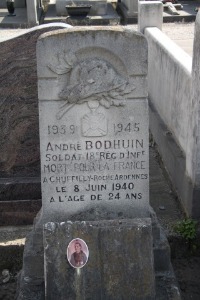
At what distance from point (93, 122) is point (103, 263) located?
1152 millimetres

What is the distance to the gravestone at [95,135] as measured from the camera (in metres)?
4.42

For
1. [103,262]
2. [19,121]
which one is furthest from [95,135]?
[19,121]

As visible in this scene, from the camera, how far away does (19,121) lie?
643 cm

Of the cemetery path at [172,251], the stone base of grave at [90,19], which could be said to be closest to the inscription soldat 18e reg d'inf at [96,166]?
the cemetery path at [172,251]

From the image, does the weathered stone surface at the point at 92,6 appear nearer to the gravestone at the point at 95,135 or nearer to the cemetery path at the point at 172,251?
the cemetery path at the point at 172,251

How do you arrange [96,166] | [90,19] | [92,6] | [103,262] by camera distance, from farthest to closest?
[92,6]
[90,19]
[96,166]
[103,262]

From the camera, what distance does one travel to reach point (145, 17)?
34.1 feet

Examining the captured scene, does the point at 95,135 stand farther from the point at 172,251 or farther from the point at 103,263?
the point at 172,251

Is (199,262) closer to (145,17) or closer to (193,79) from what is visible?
(193,79)

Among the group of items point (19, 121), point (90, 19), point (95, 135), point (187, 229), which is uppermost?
point (95, 135)

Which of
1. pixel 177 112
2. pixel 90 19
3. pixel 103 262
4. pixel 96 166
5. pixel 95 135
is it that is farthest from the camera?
pixel 90 19

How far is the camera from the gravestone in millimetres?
4422

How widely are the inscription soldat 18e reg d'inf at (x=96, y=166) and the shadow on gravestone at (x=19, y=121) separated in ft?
5.28

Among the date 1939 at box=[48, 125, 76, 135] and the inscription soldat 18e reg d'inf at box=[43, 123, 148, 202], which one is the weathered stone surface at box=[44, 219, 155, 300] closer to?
the inscription soldat 18e reg d'inf at box=[43, 123, 148, 202]
